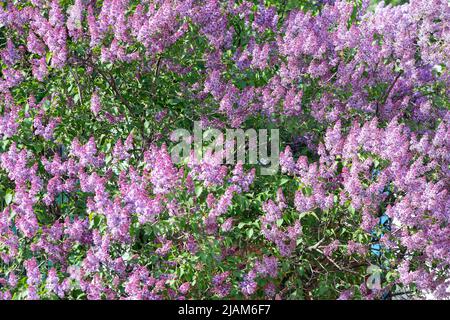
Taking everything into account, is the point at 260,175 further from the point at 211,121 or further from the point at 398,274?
the point at 398,274

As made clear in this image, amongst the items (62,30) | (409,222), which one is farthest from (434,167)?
(62,30)

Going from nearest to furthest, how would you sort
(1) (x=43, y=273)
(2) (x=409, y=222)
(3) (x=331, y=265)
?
(2) (x=409, y=222) → (1) (x=43, y=273) → (3) (x=331, y=265)

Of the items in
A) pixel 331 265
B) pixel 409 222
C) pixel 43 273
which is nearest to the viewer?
pixel 409 222

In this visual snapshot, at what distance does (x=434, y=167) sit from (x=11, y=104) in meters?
2.96

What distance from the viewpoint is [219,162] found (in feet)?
18.4

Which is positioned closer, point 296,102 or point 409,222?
point 409,222

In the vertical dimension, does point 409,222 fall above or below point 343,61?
below

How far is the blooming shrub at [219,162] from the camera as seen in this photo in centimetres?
549

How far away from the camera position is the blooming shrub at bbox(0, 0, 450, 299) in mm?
5488

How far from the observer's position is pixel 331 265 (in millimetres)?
6438

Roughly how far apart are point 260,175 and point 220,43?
103cm

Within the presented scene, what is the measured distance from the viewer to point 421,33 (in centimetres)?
672
